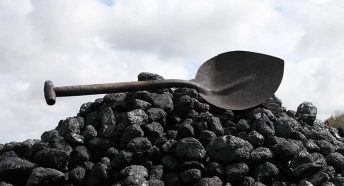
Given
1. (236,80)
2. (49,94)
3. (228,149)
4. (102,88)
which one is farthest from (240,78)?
(49,94)

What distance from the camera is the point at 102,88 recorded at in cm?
480

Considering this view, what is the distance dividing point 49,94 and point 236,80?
2044 mm

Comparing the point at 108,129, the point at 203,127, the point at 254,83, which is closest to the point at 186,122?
the point at 203,127

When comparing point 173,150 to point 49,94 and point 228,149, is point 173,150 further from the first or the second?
point 49,94

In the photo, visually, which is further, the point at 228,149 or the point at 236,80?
the point at 236,80

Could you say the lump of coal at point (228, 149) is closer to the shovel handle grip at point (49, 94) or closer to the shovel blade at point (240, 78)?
the shovel blade at point (240, 78)

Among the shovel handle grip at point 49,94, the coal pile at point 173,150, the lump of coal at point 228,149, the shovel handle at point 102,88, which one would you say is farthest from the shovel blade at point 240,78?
the shovel handle grip at point 49,94

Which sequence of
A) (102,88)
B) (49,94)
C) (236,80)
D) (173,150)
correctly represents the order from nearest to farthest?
(49,94) → (173,150) → (102,88) → (236,80)

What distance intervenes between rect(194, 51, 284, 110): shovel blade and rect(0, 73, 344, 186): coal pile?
0.48ft

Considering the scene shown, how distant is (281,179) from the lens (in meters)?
4.67

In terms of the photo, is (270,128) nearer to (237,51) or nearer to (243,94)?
(243,94)

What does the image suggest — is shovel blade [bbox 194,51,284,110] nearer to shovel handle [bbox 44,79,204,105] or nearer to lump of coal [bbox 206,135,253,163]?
shovel handle [bbox 44,79,204,105]

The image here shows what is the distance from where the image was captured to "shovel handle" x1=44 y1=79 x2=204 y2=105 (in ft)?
14.8

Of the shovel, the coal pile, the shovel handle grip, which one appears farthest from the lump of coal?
the shovel handle grip
